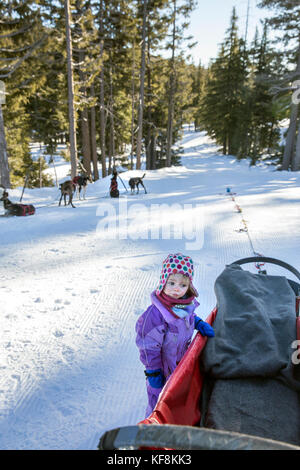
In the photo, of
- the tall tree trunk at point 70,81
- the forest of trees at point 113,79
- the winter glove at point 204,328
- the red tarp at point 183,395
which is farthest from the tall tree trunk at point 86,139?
the red tarp at point 183,395

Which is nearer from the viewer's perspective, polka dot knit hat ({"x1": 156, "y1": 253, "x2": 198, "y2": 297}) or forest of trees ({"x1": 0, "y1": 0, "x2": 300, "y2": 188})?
polka dot knit hat ({"x1": 156, "y1": 253, "x2": 198, "y2": 297})

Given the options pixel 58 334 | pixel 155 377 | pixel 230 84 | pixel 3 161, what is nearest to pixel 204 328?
pixel 155 377

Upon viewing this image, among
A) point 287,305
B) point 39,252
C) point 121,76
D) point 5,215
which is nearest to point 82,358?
point 287,305

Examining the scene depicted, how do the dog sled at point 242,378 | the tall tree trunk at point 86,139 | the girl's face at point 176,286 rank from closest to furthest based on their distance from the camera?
the dog sled at point 242,378
the girl's face at point 176,286
the tall tree trunk at point 86,139

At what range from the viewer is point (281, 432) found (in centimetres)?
179

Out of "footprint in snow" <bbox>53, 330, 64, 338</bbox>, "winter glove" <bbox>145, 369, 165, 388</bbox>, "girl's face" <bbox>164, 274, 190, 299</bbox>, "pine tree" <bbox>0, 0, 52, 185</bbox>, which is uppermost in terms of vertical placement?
"pine tree" <bbox>0, 0, 52, 185</bbox>

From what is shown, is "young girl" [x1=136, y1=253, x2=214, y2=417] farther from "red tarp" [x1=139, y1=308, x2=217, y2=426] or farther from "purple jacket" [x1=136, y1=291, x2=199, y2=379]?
"red tarp" [x1=139, y1=308, x2=217, y2=426]

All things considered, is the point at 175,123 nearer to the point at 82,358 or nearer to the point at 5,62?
the point at 5,62

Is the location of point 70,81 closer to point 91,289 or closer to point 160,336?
point 91,289

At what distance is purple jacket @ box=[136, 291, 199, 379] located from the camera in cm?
214

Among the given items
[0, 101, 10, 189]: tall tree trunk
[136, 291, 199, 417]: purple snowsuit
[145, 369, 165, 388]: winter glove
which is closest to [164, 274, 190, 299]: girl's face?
[136, 291, 199, 417]: purple snowsuit

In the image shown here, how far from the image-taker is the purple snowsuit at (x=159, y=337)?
2139 millimetres

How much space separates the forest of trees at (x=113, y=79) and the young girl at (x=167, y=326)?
13.4m

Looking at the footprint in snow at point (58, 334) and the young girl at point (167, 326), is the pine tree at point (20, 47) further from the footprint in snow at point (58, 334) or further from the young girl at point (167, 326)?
the young girl at point (167, 326)
